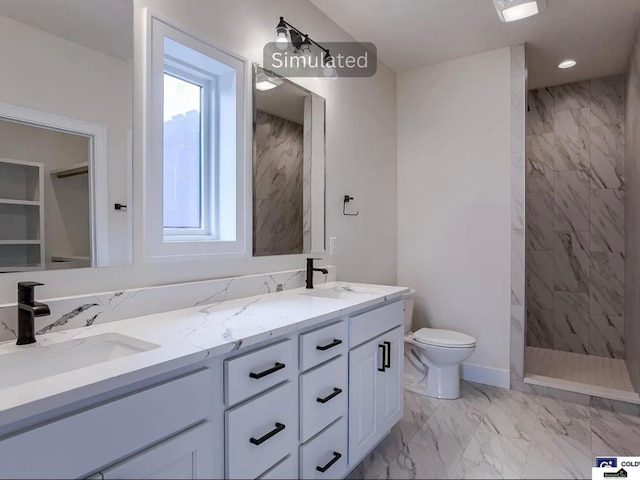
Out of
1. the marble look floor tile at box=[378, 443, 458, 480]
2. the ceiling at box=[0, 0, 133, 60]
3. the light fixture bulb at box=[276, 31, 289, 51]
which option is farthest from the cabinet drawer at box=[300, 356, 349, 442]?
the light fixture bulb at box=[276, 31, 289, 51]

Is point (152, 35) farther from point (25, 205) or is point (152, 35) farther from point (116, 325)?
point (116, 325)

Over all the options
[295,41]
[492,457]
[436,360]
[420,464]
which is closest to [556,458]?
[492,457]

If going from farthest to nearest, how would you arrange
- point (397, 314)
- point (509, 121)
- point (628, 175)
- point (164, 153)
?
1. point (628, 175)
2. point (509, 121)
3. point (397, 314)
4. point (164, 153)

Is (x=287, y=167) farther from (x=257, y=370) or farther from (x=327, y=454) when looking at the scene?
(x=327, y=454)

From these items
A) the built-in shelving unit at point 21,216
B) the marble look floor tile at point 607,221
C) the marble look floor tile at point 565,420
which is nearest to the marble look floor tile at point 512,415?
the marble look floor tile at point 565,420

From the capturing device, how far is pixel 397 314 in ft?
6.40

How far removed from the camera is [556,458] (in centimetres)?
179

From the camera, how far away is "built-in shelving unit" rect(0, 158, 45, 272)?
1078 mm

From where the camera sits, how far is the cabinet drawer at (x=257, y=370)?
101cm

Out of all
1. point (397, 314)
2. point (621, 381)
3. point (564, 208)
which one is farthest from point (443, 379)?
point (564, 208)

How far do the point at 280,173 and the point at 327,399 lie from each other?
45.9 inches

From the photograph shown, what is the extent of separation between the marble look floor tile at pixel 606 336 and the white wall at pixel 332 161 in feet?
6.14

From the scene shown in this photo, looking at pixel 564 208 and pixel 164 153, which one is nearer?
pixel 164 153

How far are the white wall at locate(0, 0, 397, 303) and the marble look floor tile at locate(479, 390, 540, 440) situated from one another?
1.11 meters
